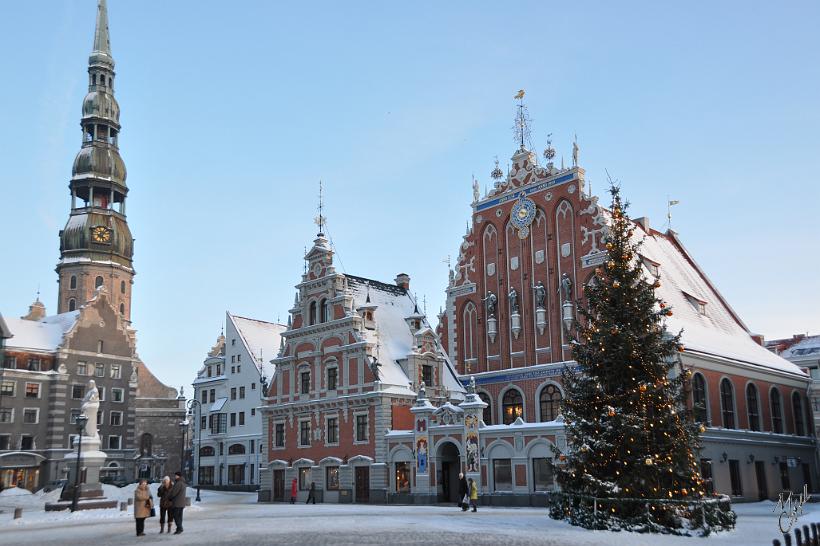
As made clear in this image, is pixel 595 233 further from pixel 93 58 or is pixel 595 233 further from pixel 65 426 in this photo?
pixel 93 58

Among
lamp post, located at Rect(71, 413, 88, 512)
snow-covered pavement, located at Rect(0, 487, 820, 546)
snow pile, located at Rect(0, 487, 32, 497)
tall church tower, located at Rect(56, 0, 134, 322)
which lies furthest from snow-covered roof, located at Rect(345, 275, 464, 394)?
tall church tower, located at Rect(56, 0, 134, 322)

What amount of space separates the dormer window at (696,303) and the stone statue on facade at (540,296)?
929 cm

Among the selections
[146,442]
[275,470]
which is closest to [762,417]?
[275,470]

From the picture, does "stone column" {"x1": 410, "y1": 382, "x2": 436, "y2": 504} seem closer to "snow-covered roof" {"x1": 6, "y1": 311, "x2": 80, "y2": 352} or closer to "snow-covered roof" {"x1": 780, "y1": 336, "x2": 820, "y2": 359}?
"snow-covered roof" {"x1": 780, "y1": 336, "x2": 820, "y2": 359}

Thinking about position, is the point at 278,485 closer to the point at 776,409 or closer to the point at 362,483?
the point at 362,483

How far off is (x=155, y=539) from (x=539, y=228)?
99.6ft

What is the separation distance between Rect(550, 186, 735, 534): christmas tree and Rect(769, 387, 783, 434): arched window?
25.7m

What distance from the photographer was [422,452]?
43.1 metres

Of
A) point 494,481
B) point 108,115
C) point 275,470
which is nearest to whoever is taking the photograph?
point 494,481

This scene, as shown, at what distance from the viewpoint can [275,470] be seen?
52.2m

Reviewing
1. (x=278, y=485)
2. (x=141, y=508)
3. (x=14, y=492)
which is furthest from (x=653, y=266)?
(x=14, y=492)

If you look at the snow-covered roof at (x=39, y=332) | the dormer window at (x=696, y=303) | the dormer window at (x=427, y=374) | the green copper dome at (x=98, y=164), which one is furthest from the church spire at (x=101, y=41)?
the dormer window at (x=696, y=303)

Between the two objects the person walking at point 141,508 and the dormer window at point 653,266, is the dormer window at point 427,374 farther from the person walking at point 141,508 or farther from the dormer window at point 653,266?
the person walking at point 141,508

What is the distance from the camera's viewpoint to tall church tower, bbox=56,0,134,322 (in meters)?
91.2
